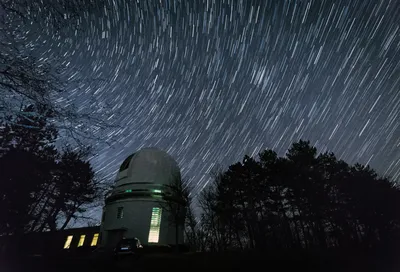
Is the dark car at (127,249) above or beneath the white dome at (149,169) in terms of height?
beneath

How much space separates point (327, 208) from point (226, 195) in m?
14.0

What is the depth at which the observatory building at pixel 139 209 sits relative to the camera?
1033 inches

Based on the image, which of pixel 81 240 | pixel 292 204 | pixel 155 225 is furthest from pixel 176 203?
pixel 81 240

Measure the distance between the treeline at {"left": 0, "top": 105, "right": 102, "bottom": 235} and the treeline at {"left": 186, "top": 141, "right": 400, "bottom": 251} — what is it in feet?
44.0

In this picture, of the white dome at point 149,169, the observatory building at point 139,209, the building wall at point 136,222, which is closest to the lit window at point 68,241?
the observatory building at point 139,209

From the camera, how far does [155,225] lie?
2670 centimetres

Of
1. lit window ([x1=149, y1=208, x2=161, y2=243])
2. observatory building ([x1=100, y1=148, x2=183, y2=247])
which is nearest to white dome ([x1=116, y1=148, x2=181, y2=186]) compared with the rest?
observatory building ([x1=100, y1=148, x2=183, y2=247])

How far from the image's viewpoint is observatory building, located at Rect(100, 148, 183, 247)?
26250 mm

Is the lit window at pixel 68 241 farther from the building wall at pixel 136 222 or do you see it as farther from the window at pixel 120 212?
the window at pixel 120 212

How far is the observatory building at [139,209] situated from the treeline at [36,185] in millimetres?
3058

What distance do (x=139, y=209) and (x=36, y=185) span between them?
415 inches

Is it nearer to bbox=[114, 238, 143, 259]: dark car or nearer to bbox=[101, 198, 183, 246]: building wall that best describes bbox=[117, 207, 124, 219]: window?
bbox=[101, 198, 183, 246]: building wall

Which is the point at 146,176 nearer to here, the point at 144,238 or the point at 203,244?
the point at 144,238

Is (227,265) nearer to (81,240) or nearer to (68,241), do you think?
(81,240)
